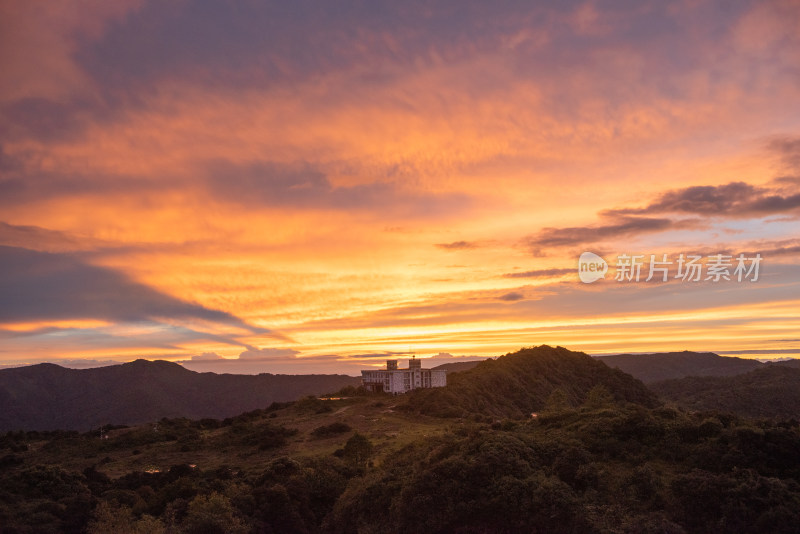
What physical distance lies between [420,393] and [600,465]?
59.0 m

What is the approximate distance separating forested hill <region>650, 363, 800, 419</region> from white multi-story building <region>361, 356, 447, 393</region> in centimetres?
4717

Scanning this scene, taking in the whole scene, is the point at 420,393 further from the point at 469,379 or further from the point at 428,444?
the point at 428,444

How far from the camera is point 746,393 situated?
108500mm

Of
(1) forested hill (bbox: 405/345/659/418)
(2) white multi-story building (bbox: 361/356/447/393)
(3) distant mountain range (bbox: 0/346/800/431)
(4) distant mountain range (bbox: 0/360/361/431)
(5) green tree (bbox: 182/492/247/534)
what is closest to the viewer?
(5) green tree (bbox: 182/492/247/534)

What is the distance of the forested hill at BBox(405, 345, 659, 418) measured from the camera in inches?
3300

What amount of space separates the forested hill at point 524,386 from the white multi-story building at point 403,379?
471 centimetres

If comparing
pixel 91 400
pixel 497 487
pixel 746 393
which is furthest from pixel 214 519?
pixel 91 400

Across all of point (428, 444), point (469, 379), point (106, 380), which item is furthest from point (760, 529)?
point (106, 380)

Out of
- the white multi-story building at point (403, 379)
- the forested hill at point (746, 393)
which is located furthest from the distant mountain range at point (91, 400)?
the forested hill at point (746, 393)

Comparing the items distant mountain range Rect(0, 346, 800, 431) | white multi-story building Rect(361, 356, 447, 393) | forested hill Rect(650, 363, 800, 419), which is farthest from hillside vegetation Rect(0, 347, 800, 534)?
white multi-story building Rect(361, 356, 447, 393)

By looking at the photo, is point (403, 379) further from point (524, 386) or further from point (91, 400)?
point (91, 400)

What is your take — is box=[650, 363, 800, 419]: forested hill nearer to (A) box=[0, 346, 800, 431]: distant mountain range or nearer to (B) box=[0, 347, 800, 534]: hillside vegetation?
(A) box=[0, 346, 800, 431]: distant mountain range

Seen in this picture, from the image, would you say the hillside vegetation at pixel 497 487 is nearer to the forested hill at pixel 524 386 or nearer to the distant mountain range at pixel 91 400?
the forested hill at pixel 524 386

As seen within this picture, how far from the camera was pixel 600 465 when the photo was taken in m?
31.5
